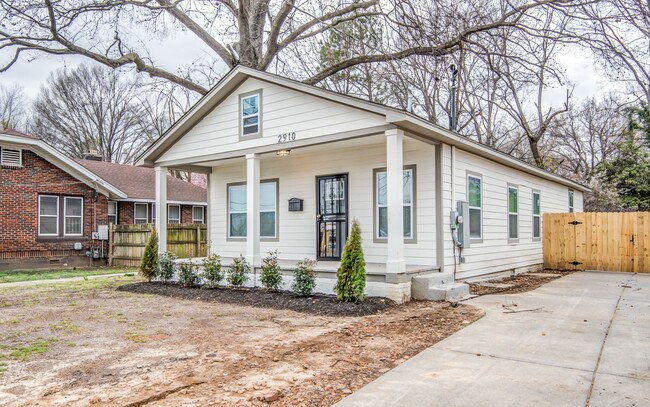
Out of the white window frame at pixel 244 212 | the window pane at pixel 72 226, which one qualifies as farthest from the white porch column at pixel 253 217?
the window pane at pixel 72 226

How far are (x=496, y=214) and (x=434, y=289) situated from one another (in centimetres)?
417

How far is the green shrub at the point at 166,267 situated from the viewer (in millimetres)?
10289

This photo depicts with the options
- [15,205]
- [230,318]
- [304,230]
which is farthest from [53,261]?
[230,318]

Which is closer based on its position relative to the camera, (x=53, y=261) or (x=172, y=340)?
(x=172, y=340)

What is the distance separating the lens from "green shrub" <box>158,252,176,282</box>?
33.8ft

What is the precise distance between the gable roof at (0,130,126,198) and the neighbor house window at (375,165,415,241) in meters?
11.0

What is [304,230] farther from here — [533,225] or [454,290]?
[533,225]

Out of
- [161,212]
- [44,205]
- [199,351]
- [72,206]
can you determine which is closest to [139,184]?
[72,206]

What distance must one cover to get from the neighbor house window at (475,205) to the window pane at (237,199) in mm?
5327

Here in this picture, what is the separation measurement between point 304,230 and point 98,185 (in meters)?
9.59

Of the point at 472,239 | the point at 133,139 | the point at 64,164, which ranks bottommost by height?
the point at 472,239

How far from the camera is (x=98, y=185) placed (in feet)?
53.3

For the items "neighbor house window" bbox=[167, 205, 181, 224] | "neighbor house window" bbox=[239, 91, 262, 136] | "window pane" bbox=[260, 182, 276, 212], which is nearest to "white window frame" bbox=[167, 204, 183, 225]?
"neighbor house window" bbox=[167, 205, 181, 224]

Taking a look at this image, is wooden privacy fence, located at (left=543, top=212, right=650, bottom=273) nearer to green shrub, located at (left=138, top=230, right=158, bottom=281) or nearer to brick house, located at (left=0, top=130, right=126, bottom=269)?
green shrub, located at (left=138, top=230, right=158, bottom=281)
